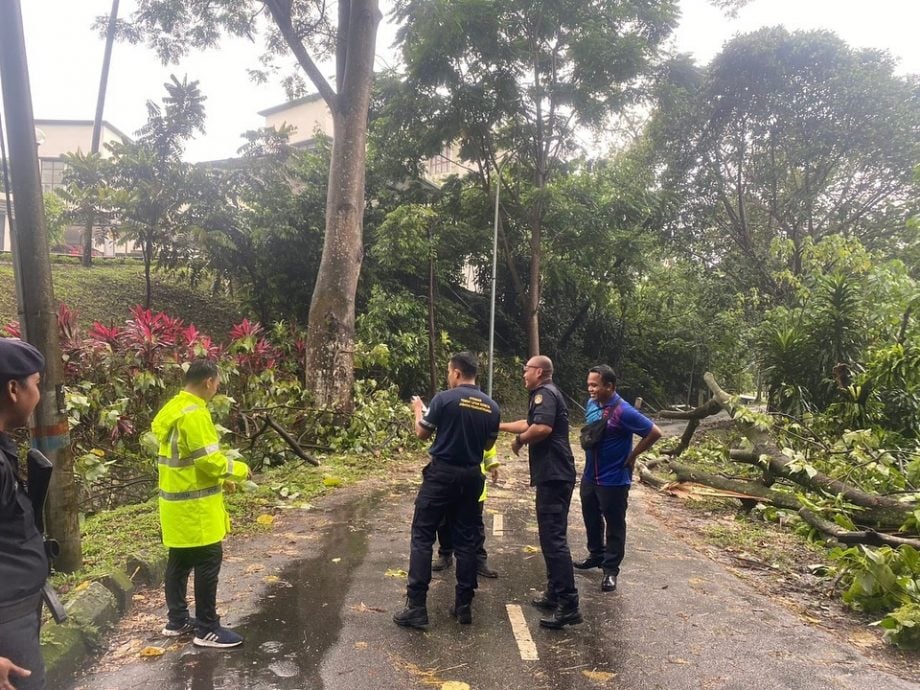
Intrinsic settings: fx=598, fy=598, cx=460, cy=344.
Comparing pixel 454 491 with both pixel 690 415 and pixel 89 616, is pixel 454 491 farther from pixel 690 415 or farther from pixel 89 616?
pixel 690 415

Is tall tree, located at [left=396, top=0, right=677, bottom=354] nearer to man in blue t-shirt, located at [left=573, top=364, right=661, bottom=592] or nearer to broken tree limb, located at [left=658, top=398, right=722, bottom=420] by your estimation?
broken tree limb, located at [left=658, top=398, right=722, bottom=420]

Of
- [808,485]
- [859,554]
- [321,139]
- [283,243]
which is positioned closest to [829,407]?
[808,485]

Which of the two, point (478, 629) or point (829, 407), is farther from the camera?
point (829, 407)

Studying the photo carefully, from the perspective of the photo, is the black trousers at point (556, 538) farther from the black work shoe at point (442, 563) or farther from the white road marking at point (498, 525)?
the white road marking at point (498, 525)

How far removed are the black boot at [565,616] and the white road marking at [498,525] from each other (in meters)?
2.31

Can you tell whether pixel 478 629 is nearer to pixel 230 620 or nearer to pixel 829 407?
pixel 230 620

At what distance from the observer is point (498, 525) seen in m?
6.77

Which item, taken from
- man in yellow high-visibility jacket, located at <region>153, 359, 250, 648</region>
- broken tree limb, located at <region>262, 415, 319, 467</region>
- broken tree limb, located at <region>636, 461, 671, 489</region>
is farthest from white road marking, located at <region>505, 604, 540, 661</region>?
broken tree limb, located at <region>636, 461, 671, 489</region>

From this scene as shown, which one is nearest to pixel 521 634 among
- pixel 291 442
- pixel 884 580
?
pixel 884 580

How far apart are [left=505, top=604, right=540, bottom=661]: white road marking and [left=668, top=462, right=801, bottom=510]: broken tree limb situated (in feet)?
12.9

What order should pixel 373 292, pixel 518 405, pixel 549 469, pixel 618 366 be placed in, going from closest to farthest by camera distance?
pixel 549 469, pixel 373 292, pixel 518 405, pixel 618 366

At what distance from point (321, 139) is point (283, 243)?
11.5 ft

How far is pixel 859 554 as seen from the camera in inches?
185

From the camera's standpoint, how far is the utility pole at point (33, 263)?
3885 mm
